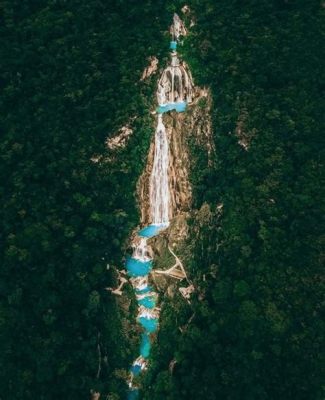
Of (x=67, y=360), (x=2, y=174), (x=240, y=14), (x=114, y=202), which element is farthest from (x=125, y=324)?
(x=240, y=14)

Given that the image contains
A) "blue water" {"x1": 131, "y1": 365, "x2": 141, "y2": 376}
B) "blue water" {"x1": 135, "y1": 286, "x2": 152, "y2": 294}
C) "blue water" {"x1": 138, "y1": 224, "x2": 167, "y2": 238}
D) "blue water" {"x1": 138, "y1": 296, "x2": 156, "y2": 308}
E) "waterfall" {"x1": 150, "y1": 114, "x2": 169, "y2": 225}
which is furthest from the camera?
"waterfall" {"x1": 150, "y1": 114, "x2": 169, "y2": 225}

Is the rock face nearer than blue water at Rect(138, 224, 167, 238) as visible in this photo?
No

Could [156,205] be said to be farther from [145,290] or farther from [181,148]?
A: [145,290]

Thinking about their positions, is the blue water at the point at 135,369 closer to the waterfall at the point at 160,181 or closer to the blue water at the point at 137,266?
the blue water at the point at 137,266

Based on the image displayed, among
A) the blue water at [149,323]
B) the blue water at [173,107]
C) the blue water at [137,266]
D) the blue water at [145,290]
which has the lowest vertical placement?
the blue water at [149,323]

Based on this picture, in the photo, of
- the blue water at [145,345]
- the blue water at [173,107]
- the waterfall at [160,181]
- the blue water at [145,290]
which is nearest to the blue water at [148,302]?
the blue water at [145,290]

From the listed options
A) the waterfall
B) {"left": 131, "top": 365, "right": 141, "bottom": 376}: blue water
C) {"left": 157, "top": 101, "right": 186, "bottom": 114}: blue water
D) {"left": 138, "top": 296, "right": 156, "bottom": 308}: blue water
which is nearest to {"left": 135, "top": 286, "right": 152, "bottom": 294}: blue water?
{"left": 138, "top": 296, "right": 156, "bottom": 308}: blue water

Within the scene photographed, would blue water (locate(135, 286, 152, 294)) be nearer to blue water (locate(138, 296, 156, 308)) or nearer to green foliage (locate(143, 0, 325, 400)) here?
blue water (locate(138, 296, 156, 308))
